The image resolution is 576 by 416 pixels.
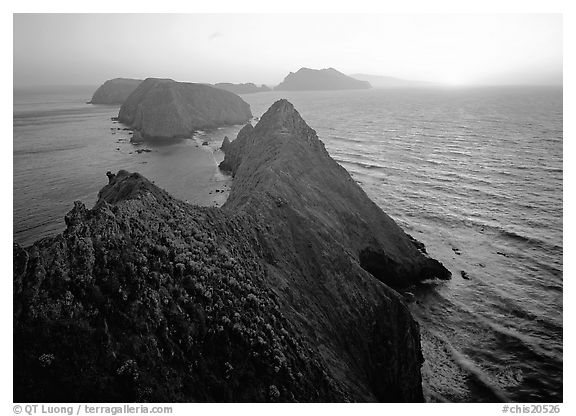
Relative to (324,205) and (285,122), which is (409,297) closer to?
(324,205)

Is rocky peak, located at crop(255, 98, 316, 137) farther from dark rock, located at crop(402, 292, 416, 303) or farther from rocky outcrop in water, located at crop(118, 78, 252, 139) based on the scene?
rocky outcrop in water, located at crop(118, 78, 252, 139)

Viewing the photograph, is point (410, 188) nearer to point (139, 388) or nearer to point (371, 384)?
point (371, 384)

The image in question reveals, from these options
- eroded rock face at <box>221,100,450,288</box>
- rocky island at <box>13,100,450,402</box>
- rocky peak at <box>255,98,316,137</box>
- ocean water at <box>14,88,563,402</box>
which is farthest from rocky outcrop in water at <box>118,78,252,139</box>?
rocky island at <box>13,100,450,402</box>

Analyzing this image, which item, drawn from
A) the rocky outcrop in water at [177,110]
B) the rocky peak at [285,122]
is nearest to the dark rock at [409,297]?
the rocky peak at [285,122]
